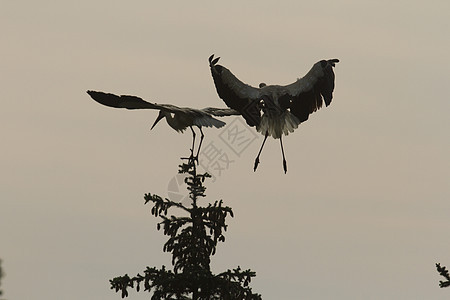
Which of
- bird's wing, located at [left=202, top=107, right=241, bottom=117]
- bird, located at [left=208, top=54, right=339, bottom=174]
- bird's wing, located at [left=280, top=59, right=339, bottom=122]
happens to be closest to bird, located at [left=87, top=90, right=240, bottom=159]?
bird's wing, located at [left=202, top=107, right=241, bottom=117]

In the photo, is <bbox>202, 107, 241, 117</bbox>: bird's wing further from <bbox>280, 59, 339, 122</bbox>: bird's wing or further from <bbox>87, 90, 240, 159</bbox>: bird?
<bbox>280, 59, 339, 122</bbox>: bird's wing

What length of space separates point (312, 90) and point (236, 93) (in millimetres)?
1898

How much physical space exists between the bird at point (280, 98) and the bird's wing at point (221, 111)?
0.52 ft

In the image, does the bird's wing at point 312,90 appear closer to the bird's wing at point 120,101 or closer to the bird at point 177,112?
the bird at point 177,112

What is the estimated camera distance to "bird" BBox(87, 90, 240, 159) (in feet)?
67.3

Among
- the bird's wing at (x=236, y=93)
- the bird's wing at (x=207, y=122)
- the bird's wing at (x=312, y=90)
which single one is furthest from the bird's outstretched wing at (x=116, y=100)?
the bird's wing at (x=312, y=90)

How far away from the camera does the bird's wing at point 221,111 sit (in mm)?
21769

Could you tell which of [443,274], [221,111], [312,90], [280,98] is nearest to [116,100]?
[221,111]

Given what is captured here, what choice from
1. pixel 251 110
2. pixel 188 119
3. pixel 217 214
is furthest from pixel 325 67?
pixel 217 214

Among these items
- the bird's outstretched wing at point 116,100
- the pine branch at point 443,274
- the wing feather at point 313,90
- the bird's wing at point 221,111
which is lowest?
the pine branch at point 443,274

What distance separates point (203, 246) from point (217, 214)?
27.0 inches

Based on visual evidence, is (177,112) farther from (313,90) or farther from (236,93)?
(313,90)

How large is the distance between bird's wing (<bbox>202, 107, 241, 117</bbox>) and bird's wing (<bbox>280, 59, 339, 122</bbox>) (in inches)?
58.9

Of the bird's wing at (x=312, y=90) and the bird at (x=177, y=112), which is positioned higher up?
the bird's wing at (x=312, y=90)
